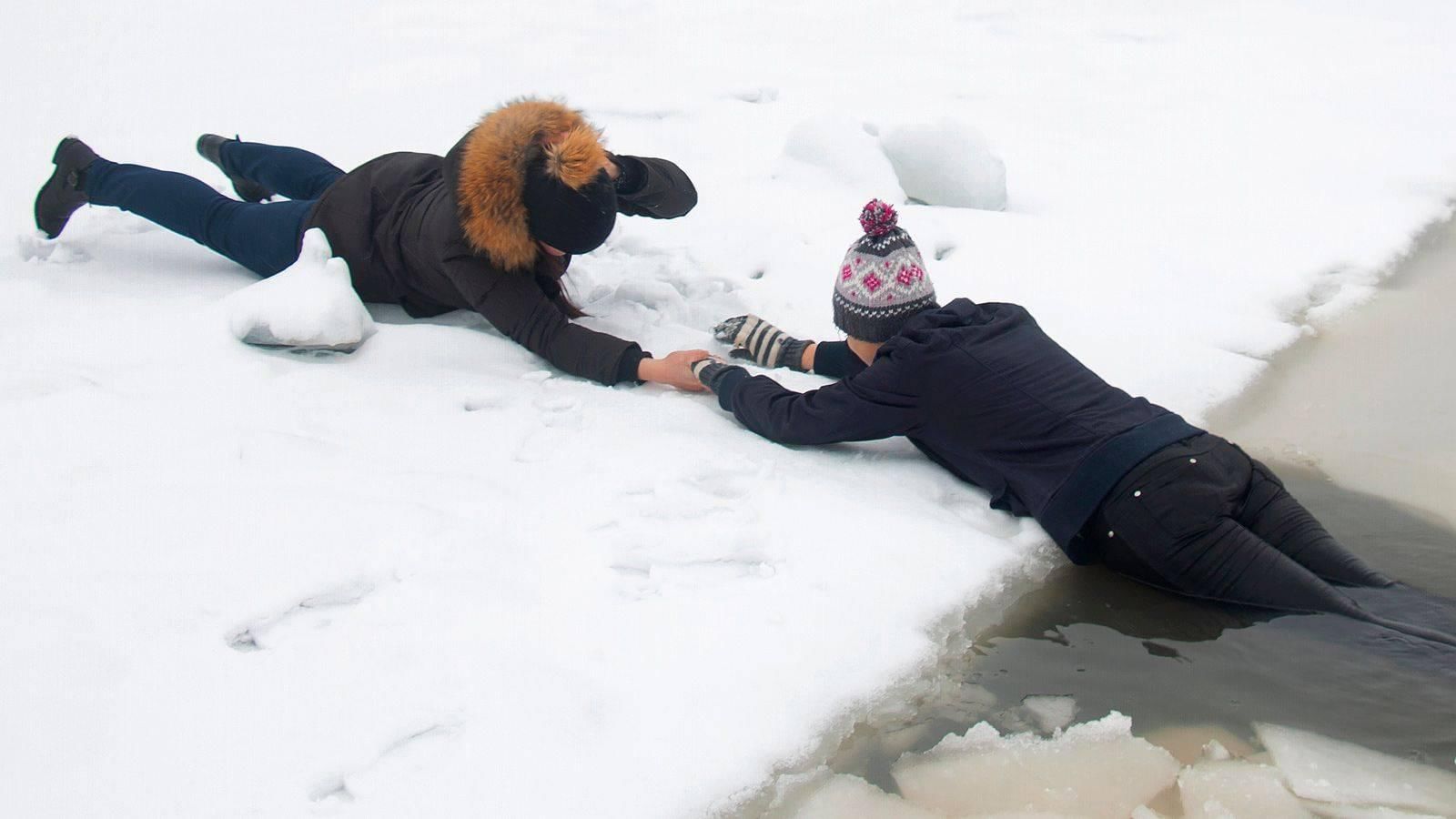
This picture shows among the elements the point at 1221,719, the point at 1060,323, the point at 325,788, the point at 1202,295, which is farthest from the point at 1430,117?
the point at 325,788

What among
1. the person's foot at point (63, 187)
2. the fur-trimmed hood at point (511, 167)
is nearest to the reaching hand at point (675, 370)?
the fur-trimmed hood at point (511, 167)

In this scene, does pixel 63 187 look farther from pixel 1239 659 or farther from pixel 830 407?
pixel 1239 659

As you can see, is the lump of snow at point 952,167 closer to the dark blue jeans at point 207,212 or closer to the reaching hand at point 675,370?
the reaching hand at point 675,370

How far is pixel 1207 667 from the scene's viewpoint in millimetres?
2225

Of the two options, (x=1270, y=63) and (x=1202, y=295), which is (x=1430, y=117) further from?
(x=1202, y=295)

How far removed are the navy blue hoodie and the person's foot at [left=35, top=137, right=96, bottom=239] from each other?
7.83 ft

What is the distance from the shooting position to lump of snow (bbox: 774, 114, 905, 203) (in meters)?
4.66

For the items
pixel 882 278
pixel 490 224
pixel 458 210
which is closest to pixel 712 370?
pixel 882 278

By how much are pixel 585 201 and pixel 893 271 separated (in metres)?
0.83

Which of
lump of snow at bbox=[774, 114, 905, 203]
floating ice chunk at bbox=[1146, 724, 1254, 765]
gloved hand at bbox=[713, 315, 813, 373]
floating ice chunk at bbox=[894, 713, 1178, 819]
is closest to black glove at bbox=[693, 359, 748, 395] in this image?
gloved hand at bbox=[713, 315, 813, 373]

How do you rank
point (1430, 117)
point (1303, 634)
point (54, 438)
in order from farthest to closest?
point (1430, 117) → point (54, 438) → point (1303, 634)

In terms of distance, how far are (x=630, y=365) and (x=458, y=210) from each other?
0.60 meters

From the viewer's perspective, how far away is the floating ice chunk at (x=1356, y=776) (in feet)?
6.23

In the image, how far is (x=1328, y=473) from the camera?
2.93 m
